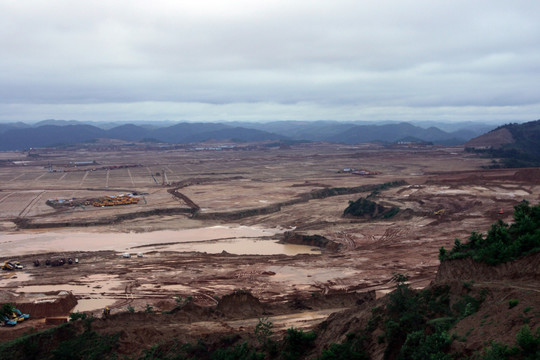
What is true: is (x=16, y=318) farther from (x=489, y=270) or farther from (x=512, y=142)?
(x=512, y=142)

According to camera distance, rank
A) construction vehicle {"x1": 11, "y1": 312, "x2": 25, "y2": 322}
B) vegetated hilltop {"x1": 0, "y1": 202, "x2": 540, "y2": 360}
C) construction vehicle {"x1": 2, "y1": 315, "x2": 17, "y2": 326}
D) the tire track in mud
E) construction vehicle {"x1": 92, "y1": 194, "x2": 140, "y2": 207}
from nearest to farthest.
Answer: vegetated hilltop {"x1": 0, "y1": 202, "x2": 540, "y2": 360}, construction vehicle {"x1": 2, "y1": 315, "x2": 17, "y2": 326}, construction vehicle {"x1": 11, "y1": 312, "x2": 25, "y2": 322}, the tire track in mud, construction vehicle {"x1": 92, "y1": 194, "x2": 140, "y2": 207}

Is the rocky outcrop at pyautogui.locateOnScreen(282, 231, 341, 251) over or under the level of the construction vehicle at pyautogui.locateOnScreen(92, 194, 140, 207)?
under

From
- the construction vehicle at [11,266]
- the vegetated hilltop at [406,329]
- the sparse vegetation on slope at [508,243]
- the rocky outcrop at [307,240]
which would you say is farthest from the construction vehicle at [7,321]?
the rocky outcrop at [307,240]

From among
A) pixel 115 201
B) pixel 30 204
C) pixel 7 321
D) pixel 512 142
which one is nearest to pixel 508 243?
pixel 7 321

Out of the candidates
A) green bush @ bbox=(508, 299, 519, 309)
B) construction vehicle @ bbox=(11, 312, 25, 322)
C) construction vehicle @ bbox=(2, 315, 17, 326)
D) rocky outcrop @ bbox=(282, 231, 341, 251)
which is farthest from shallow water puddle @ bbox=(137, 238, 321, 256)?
green bush @ bbox=(508, 299, 519, 309)

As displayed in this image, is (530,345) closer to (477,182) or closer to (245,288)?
(245,288)

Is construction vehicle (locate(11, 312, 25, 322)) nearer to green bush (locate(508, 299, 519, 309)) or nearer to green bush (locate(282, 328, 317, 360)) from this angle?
green bush (locate(282, 328, 317, 360))

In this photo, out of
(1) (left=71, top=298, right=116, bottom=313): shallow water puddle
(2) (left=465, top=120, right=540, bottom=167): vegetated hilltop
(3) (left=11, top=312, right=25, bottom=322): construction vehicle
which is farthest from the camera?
(2) (left=465, top=120, right=540, bottom=167): vegetated hilltop

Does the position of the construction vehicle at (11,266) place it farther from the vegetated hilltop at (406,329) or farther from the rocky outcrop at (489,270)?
the rocky outcrop at (489,270)
